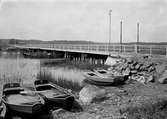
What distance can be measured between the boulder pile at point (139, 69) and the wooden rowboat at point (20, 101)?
8.75 m

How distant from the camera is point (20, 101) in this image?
26.0 ft

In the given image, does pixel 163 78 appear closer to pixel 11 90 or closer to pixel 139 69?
pixel 139 69

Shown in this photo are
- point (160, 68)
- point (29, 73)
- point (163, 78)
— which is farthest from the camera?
point (29, 73)

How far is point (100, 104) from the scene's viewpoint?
27.6ft

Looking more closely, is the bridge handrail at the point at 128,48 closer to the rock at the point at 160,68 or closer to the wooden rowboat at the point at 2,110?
the rock at the point at 160,68

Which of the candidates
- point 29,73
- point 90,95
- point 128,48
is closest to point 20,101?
point 90,95

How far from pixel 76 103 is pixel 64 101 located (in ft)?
3.77

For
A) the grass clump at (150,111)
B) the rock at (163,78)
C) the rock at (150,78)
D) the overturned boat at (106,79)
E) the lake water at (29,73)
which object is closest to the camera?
the grass clump at (150,111)

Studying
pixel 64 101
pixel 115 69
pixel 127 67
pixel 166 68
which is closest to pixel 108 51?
pixel 115 69

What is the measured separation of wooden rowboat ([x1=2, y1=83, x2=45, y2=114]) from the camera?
269 inches

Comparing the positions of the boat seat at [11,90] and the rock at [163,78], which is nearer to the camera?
the boat seat at [11,90]

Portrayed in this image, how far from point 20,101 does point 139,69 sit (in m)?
11.6

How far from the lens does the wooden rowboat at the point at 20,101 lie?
6840 millimetres

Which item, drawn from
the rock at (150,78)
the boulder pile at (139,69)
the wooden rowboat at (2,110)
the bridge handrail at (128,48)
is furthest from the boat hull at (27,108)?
the bridge handrail at (128,48)
